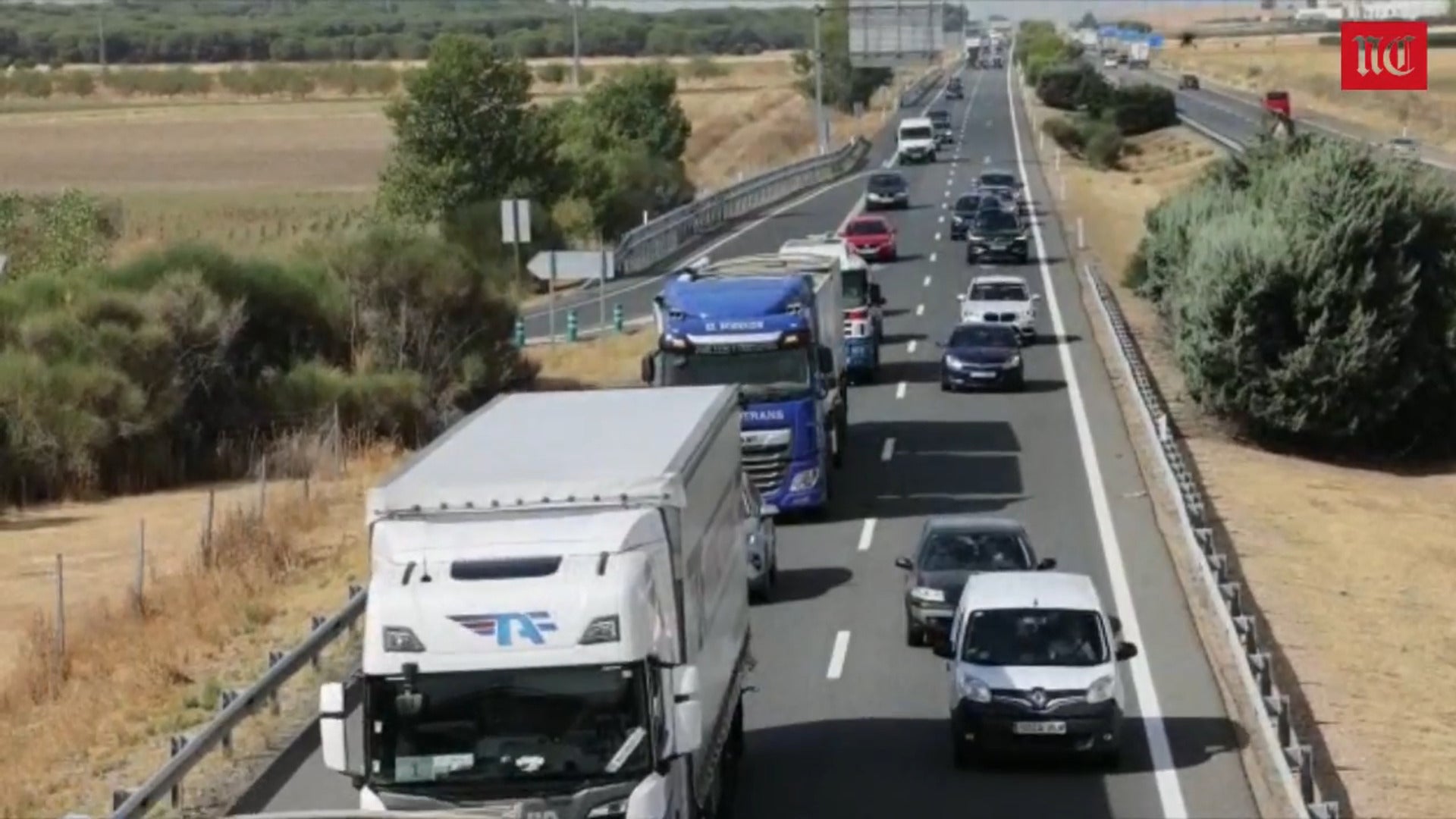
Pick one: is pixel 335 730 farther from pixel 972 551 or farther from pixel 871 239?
pixel 871 239

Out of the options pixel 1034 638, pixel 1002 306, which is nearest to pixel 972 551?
pixel 1034 638

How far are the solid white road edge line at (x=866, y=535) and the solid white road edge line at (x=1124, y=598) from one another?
10.2 ft

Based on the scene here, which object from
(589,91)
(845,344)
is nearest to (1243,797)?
(845,344)

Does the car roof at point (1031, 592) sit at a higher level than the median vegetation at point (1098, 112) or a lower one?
higher

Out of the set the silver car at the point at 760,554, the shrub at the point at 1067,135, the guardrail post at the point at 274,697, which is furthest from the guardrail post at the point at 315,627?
the shrub at the point at 1067,135

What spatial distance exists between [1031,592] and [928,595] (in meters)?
4.27

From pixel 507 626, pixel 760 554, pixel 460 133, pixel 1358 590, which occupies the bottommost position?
pixel 1358 590

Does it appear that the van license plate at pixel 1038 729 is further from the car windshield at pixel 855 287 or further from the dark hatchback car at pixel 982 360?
the car windshield at pixel 855 287

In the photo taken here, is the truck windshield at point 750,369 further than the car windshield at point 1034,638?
Yes

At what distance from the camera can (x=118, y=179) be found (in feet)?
354

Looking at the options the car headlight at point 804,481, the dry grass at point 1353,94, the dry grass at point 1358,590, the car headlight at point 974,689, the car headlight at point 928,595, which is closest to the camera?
the car headlight at point 974,689

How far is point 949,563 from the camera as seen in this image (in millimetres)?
25469

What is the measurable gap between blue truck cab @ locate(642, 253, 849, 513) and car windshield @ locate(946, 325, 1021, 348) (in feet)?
46.0

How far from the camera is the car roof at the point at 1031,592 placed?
20359mm
